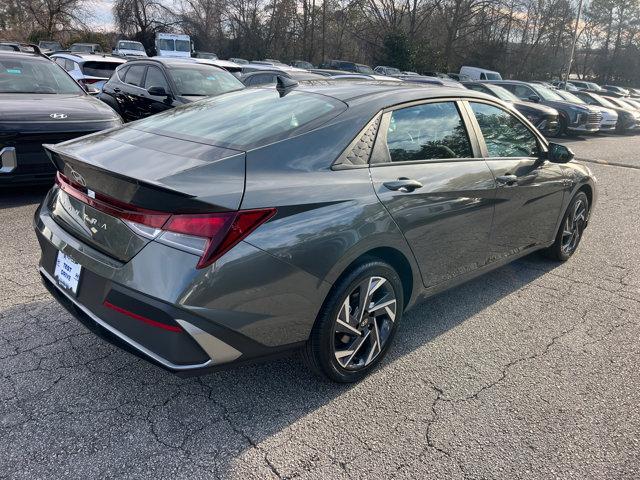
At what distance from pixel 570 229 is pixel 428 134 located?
2.41 metres

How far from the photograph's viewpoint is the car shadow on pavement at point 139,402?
2316mm

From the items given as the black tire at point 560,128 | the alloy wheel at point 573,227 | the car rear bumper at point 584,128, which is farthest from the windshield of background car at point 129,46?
the alloy wheel at point 573,227

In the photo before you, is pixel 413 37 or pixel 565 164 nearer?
pixel 565 164

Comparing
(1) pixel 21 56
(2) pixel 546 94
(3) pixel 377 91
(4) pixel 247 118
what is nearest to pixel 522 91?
(2) pixel 546 94

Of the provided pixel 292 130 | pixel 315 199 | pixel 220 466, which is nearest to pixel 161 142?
pixel 292 130

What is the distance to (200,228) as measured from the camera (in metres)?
2.19

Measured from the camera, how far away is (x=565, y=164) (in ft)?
15.2

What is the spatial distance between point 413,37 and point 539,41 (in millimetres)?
16723

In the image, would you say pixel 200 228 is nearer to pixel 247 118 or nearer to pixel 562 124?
pixel 247 118

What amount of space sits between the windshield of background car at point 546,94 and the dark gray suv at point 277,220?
14.7 meters

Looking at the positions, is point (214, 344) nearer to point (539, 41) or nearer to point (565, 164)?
point (565, 164)

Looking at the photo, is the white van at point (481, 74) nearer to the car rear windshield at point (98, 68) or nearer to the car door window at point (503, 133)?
the car rear windshield at point (98, 68)

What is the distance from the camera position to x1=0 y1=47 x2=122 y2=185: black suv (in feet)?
17.4

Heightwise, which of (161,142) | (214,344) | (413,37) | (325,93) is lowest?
(214,344)
